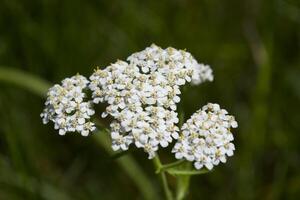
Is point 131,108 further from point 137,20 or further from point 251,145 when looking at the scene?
point 137,20

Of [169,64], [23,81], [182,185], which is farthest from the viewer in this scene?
[23,81]

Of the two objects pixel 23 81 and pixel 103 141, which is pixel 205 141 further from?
pixel 23 81

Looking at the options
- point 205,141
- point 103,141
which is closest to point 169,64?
point 205,141

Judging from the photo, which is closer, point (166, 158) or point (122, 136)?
point (122, 136)

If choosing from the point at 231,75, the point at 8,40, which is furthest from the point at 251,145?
the point at 8,40

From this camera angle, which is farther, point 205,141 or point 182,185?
point 182,185

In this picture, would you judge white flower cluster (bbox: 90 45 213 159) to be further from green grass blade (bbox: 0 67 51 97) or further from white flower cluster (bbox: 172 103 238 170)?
green grass blade (bbox: 0 67 51 97)
